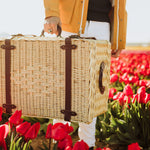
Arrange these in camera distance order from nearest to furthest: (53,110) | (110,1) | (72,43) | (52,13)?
(72,43), (53,110), (52,13), (110,1)

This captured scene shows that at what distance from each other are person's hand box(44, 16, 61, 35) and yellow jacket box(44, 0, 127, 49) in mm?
32

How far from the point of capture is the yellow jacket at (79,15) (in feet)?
6.28

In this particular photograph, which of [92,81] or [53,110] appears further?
[53,110]

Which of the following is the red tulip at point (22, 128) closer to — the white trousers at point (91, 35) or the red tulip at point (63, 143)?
the red tulip at point (63, 143)

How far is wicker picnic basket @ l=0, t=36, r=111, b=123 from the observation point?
1.61m

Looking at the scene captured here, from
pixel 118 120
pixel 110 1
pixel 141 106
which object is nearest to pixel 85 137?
pixel 118 120

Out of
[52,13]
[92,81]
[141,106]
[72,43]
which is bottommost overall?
[141,106]

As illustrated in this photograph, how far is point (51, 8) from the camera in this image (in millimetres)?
1895

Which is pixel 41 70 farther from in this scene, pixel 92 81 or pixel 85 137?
pixel 85 137

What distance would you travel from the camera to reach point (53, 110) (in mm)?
1733

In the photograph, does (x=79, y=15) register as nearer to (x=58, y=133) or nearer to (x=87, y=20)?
(x=87, y=20)

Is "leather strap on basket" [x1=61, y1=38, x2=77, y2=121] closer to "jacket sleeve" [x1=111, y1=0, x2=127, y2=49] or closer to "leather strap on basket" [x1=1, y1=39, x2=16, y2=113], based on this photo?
"leather strap on basket" [x1=1, y1=39, x2=16, y2=113]

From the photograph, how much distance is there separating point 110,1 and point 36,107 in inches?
43.3

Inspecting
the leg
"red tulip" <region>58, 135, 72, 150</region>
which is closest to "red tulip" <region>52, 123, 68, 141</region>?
"red tulip" <region>58, 135, 72, 150</region>
